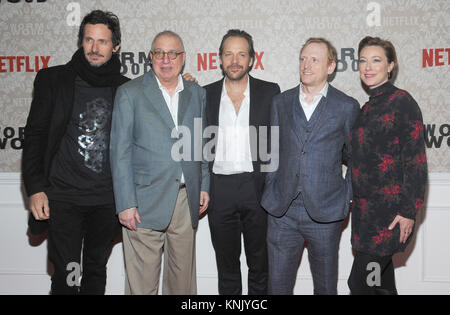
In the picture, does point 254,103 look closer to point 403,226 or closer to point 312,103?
point 312,103

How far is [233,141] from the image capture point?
2.76 meters

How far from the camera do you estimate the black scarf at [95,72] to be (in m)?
2.54

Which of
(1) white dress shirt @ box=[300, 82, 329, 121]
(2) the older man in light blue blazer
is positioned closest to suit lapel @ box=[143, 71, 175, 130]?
(2) the older man in light blue blazer

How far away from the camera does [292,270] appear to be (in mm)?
2604

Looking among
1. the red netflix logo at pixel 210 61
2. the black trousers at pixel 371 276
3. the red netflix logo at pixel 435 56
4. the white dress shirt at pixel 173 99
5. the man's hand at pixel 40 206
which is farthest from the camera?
the red netflix logo at pixel 210 61

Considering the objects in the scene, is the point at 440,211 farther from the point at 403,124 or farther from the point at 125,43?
the point at 125,43

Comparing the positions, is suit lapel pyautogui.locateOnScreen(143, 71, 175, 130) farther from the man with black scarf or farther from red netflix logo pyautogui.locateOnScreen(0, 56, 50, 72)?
red netflix logo pyautogui.locateOnScreen(0, 56, 50, 72)

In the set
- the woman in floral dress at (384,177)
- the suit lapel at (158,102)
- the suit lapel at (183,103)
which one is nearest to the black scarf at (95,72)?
the suit lapel at (158,102)

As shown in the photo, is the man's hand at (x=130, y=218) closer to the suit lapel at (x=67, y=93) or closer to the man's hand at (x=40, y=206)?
the man's hand at (x=40, y=206)

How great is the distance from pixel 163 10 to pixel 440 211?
113 inches

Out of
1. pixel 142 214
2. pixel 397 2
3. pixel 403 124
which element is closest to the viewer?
pixel 403 124

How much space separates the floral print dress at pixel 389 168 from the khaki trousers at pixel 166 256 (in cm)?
110
